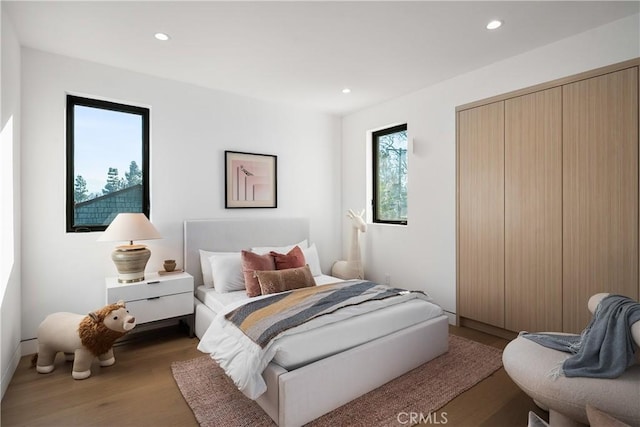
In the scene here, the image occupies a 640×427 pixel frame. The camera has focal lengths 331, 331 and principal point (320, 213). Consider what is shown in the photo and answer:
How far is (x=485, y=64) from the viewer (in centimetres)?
318

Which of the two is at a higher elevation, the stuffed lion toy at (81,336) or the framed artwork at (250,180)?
the framed artwork at (250,180)

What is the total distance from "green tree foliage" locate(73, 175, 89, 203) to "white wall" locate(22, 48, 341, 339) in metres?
0.13

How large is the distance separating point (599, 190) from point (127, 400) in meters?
3.72

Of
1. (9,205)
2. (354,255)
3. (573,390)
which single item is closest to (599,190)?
(573,390)

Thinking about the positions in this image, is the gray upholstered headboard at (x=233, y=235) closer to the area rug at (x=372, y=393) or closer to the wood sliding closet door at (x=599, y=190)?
the area rug at (x=372, y=393)

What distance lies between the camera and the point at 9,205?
2.42 meters

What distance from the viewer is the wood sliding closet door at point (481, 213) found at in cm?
317

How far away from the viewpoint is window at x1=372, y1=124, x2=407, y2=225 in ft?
13.8

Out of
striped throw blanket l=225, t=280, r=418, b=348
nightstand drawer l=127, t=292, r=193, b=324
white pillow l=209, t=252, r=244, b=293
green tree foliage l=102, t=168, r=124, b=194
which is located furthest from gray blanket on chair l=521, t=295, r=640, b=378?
green tree foliage l=102, t=168, r=124, b=194

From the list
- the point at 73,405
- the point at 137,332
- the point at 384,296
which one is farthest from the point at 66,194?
the point at 384,296

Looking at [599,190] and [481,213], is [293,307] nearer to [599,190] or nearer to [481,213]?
[481,213]

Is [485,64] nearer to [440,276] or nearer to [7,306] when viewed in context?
[440,276]

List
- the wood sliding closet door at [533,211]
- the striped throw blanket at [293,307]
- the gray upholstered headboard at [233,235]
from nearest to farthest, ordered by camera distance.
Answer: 1. the striped throw blanket at [293,307]
2. the wood sliding closet door at [533,211]
3. the gray upholstered headboard at [233,235]

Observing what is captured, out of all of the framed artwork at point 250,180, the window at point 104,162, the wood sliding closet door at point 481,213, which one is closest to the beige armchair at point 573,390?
the wood sliding closet door at point 481,213
